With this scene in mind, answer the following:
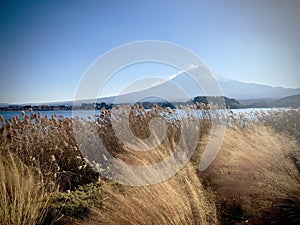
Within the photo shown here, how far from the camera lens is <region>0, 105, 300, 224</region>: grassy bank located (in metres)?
2.56

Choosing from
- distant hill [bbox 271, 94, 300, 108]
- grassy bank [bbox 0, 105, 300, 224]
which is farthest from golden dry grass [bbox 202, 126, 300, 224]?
distant hill [bbox 271, 94, 300, 108]

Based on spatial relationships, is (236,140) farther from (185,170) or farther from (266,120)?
(266,120)

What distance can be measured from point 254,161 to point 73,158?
3.41 m

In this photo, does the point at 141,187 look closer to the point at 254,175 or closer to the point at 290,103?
the point at 254,175

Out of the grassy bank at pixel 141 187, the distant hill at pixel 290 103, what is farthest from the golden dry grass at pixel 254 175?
the distant hill at pixel 290 103

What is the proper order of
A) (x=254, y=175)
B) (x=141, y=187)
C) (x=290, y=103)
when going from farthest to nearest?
(x=290, y=103) → (x=254, y=175) → (x=141, y=187)

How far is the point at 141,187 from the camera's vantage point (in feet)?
9.53

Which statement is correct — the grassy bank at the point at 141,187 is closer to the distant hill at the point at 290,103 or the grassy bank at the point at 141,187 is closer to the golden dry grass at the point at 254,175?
the golden dry grass at the point at 254,175

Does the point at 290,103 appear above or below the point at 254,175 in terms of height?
above

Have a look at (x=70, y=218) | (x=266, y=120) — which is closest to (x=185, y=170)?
(x=70, y=218)

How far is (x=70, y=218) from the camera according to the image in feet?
9.38

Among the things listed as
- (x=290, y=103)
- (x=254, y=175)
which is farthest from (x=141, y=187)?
(x=290, y=103)

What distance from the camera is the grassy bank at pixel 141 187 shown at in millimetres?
2561

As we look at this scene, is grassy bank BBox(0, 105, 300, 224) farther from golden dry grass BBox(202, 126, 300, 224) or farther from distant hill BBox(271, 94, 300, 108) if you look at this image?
distant hill BBox(271, 94, 300, 108)
